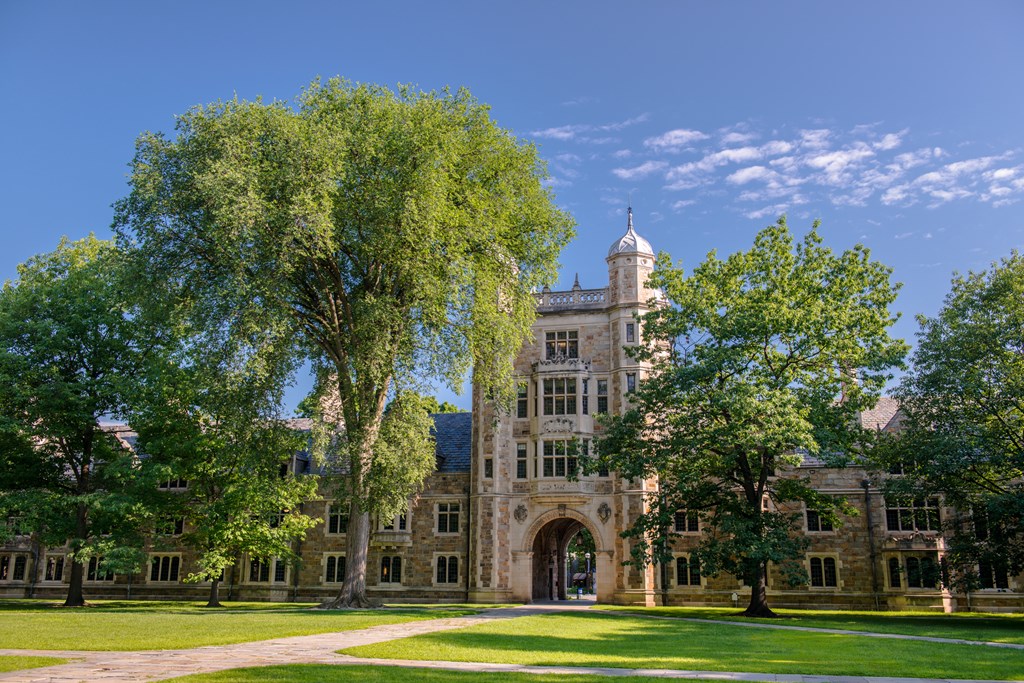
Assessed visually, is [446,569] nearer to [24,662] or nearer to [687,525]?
[687,525]

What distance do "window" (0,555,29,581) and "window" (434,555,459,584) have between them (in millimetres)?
22750

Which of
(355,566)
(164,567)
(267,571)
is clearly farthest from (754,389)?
(164,567)

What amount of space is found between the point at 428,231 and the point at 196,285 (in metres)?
7.61

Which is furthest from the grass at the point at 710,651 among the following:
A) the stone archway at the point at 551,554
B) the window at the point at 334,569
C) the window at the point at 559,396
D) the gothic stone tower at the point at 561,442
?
the window at the point at 334,569

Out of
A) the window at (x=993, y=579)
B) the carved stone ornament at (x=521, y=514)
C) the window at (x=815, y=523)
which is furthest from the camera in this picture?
the carved stone ornament at (x=521, y=514)

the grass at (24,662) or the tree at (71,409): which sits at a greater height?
the tree at (71,409)

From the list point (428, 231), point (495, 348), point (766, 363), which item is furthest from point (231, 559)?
point (766, 363)

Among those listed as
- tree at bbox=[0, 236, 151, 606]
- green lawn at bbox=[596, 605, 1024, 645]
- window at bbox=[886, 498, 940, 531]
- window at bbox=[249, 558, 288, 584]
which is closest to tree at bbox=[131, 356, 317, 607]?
tree at bbox=[0, 236, 151, 606]

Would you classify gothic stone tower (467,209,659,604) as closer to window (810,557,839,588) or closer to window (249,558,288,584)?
window (810,557,839,588)

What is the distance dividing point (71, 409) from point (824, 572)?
31888 mm

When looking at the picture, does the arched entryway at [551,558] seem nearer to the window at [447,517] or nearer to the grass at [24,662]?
the window at [447,517]

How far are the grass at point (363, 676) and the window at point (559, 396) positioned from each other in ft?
86.9

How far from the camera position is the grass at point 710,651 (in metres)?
12.7

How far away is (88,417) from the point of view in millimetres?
32250
